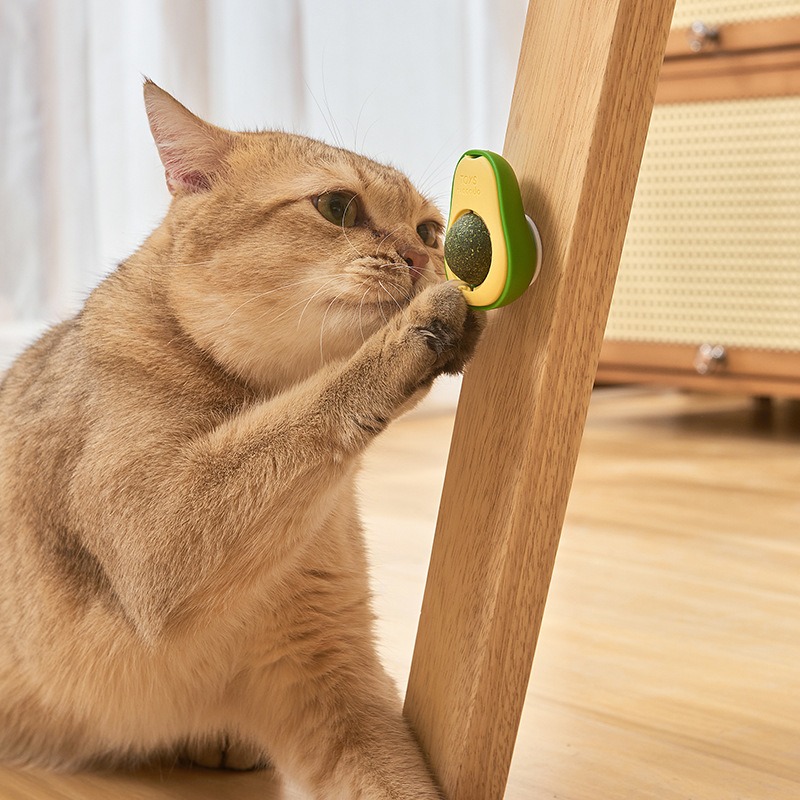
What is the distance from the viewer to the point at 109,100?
2123mm

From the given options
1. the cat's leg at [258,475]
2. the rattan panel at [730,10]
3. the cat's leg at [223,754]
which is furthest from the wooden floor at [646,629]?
the rattan panel at [730,10]

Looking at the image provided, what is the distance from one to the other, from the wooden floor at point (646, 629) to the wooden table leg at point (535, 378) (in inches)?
7.7

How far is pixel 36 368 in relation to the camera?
1104 millimetres

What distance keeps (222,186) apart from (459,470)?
37 cm

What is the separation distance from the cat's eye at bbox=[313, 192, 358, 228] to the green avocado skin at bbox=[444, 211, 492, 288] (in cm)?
20

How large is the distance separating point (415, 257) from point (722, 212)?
1.73 metres

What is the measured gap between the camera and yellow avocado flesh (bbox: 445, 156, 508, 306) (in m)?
0.71

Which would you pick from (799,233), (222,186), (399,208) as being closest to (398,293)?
(399,208)

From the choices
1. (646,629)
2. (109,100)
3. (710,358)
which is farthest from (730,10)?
(646,629)

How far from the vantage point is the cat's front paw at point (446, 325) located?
2.46 feet

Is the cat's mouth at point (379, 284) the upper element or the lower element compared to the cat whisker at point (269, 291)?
upper

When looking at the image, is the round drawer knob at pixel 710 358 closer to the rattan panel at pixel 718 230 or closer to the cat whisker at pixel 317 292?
the rattan panel at pixel 718 230

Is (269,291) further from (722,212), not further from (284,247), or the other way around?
(722,212)

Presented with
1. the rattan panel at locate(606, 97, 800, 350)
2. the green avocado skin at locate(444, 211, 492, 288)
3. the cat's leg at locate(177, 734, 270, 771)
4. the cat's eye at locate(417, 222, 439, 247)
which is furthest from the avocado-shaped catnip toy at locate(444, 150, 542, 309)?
the rattan panel at locate(606, 97, 800, 350)
